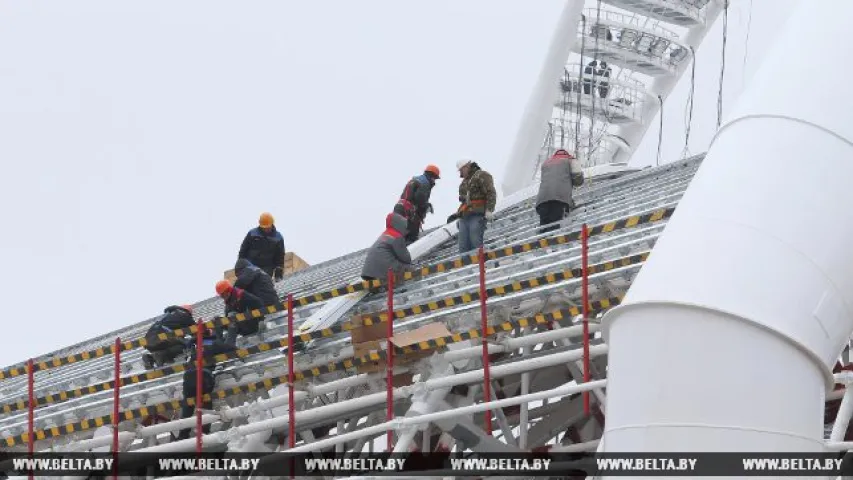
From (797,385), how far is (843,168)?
1.70m

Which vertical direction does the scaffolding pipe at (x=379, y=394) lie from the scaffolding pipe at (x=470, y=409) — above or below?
above

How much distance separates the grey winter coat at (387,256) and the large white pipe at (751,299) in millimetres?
7675

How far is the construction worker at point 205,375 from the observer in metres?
18.2

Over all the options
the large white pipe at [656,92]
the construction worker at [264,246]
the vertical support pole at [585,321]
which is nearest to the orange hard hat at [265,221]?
the construction worker at [264,246]

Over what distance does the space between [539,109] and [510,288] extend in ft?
64.4

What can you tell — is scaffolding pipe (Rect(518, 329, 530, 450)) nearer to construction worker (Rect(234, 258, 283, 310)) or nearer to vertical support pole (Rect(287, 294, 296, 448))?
vertical support pole (Rect(287, 294, 296, 448))

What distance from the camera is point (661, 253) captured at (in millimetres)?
12328

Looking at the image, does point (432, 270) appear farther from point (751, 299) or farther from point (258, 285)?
point (751, 299)

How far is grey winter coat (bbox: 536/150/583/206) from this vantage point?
2223 cm

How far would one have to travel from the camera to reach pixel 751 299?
37.9 ft

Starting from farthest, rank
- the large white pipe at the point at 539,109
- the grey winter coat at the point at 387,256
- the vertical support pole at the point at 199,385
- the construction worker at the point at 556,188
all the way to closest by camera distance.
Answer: the large white pipe at the point at 539,109
the construction worker at the point at 556,188
the grey winter coat at the point at 387,256
the vertical support pole at the point at 199,385

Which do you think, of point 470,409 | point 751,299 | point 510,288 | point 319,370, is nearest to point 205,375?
point 319,370

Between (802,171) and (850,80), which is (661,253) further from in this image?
(850,80)

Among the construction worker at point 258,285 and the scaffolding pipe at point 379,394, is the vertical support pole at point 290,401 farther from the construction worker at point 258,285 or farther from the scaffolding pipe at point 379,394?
the construction worker at point 258,285
